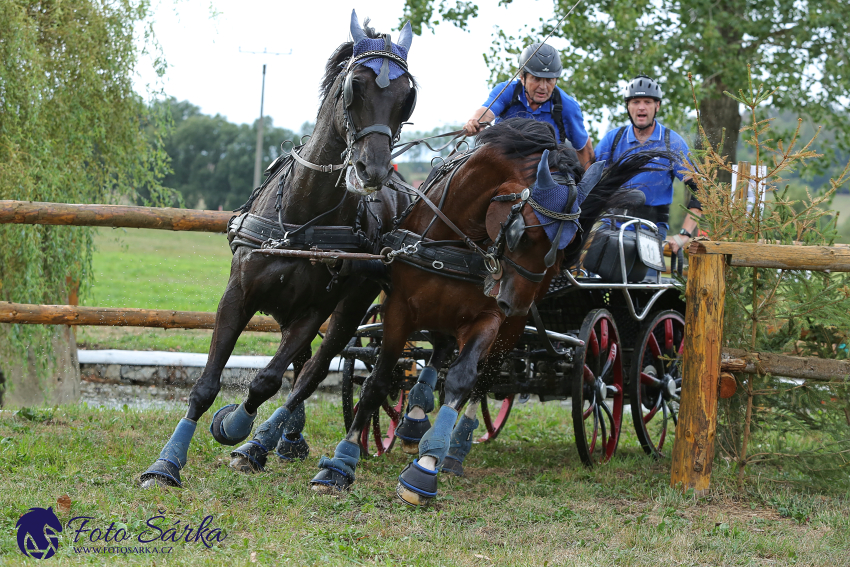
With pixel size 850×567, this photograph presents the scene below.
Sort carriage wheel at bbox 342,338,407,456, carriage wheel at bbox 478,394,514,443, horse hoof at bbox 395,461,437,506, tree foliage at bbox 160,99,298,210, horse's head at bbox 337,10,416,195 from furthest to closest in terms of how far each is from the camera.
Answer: tree foliage at bbox 160,99,298,210 → carriage wheel at bbox 478,394,514,443 → carriage wheel at bbox 342,338,407,456 → horse hoof at bbox 395,461,437,506 → horse's head at bbox 337,10,416,195

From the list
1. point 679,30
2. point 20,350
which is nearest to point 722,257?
point 20,350

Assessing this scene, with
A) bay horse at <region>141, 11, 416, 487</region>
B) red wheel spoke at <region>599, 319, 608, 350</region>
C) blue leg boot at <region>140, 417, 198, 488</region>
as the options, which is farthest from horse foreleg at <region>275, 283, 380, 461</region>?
red wheel spoke at <region>599, 319, 608, 350</region>

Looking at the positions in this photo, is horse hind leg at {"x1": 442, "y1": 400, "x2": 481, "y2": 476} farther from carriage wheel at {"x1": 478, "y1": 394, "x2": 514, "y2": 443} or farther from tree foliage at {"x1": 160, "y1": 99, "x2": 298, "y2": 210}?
tree foliage at {"x1": 160, "y1": 99, "x2": 298, "y2": 210}

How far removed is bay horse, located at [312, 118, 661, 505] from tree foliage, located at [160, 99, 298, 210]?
42.2 meters

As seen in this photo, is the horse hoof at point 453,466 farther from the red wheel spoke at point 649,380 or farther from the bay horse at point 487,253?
the red wheel spoke at point 649,380

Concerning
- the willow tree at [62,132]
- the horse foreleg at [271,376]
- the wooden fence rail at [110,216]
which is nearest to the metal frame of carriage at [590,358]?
the horse foreleg at [271,376]

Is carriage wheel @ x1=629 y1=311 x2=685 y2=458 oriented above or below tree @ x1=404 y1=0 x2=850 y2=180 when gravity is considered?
below

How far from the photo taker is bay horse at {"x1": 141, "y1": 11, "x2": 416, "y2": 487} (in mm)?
3820

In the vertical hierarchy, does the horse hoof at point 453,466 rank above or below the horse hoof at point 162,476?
below

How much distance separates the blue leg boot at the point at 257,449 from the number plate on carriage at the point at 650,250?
257cm

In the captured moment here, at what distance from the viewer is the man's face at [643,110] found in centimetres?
598

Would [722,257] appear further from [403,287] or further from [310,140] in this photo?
[310,140]

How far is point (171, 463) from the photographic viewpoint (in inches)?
163

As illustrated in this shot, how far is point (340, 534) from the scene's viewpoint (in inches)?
138
